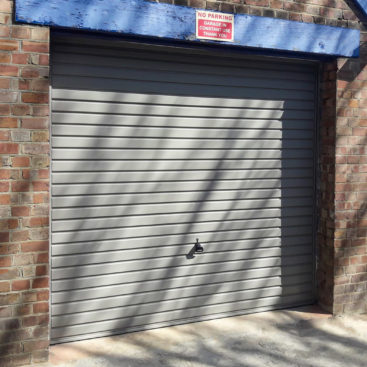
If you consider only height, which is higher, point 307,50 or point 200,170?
point 307,50

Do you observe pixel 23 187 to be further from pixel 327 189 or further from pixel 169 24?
pixel 327 189

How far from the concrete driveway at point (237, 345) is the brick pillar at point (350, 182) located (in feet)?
1.38

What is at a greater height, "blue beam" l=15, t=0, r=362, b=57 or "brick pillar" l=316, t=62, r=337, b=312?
"blue beam" l=15, t=0, r=362, b=57

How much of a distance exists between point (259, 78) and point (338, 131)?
1014 mm

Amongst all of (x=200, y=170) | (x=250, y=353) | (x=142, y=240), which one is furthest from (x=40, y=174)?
(x=250, y=353)

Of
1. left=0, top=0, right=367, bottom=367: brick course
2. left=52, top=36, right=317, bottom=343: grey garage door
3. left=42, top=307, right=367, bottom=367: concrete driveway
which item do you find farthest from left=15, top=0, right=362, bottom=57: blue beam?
left=42, top=307, right=367, bottom=367: concrete driveway

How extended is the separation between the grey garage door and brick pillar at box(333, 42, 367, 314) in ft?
1.14

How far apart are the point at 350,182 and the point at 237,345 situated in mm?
2135

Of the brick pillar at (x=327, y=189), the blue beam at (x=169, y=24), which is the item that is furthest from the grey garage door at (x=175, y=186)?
the blue beam at (x=169, y=24)

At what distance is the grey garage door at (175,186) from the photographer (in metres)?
4.28

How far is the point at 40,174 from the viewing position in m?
3.84

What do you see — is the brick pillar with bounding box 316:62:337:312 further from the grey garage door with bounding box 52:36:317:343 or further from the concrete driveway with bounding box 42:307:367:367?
the concrete driveway with bounding box 42:307:367:367

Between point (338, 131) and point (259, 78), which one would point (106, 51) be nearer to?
point (259, 78)

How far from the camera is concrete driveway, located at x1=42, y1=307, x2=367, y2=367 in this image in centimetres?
404
